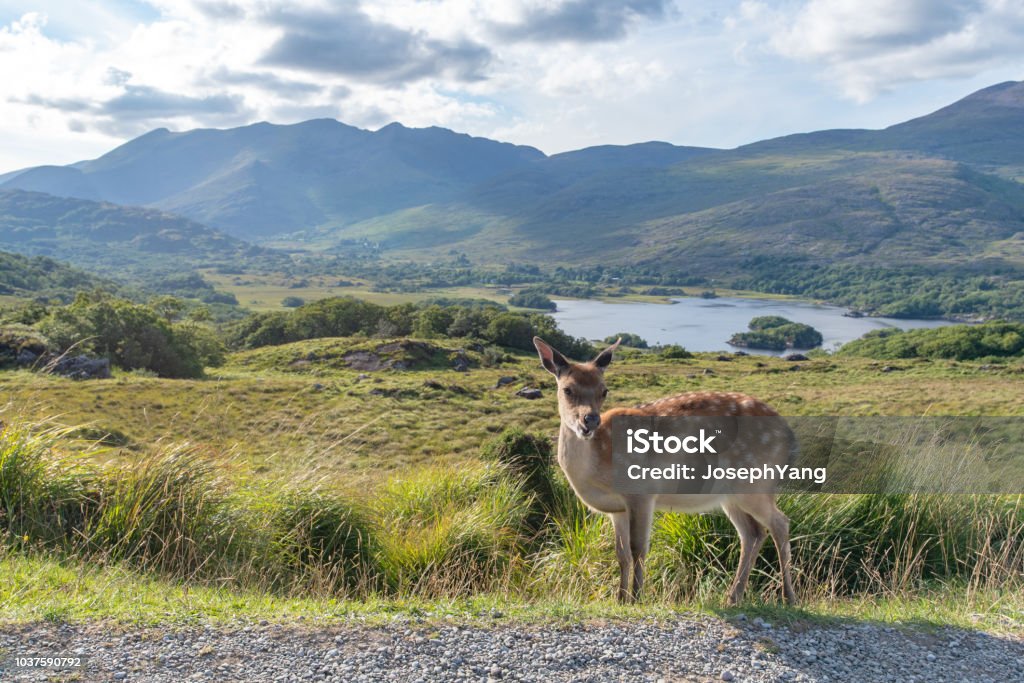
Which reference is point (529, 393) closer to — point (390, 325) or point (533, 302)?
point (390, 325)

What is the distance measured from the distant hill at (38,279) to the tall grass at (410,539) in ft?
463

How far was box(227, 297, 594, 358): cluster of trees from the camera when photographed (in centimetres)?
8194

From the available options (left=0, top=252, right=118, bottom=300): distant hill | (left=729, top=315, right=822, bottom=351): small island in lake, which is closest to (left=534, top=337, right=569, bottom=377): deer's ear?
(left=729, top=315, right=822, bottom=351): small island in lake

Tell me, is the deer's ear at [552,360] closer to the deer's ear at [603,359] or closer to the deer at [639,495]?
the deer at [639,495]

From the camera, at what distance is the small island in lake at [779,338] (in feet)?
405

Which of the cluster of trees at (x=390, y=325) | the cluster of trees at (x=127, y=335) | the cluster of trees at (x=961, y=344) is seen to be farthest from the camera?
the cluster of trees at (x=390, y=325)

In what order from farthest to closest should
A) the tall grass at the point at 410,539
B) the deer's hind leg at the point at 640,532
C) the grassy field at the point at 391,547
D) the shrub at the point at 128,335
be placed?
1. the shrub at the point at 128,335
2. the tall grass at the point at 410,539
3. the deer's hind leg at the point at 640,532
4. the grassy field at the point at 391,547

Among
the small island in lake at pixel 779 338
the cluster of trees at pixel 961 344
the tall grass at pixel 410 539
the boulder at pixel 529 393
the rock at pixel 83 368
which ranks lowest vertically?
the small island in lake at pixel 779 338

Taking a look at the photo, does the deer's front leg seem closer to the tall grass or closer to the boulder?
the tall grass

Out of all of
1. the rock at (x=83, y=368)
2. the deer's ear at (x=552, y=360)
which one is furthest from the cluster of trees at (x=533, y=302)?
the deer's ear at (x=552, y=360)

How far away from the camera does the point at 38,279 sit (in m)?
150

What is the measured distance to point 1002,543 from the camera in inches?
283

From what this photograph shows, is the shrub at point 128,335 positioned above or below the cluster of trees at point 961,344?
above

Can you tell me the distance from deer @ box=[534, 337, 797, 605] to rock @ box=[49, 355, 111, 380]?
42249mm
